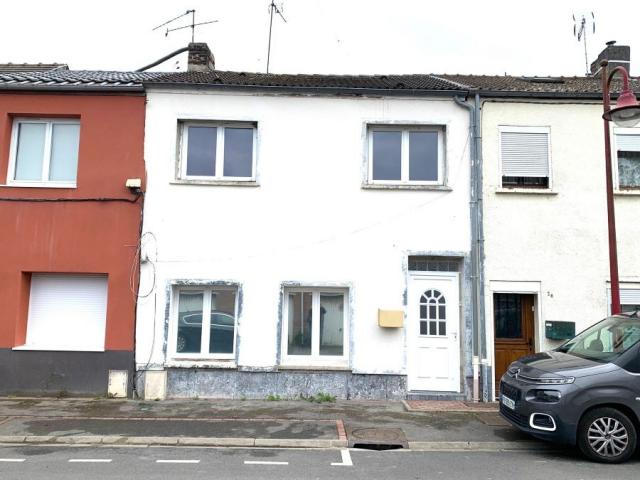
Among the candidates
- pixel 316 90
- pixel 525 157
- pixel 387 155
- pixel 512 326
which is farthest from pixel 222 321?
pixel 525 157

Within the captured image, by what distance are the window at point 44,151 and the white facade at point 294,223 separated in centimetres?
165

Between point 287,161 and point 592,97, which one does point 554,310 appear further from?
point 287,161

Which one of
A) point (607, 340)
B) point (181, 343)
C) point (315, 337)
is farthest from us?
point (315, 337)

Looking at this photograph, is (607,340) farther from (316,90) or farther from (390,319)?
(316,90)

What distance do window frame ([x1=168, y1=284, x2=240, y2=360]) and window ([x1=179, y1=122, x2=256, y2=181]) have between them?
7.32 ft

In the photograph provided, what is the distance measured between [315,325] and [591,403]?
5.16 m

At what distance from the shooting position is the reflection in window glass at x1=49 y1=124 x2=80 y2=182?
34.7 ft

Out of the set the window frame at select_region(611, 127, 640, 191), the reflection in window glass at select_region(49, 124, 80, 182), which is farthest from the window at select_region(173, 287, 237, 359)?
the window frame at select_region(611, 127, 640, 191)

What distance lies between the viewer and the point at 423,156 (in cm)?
1067

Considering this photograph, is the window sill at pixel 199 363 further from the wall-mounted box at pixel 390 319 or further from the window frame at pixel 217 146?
the window frame at pixel 217 146

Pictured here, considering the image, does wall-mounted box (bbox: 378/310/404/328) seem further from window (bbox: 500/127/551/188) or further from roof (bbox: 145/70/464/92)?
roof (bbox: 145/70/464/92)

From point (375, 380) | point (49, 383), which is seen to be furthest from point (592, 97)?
point (49, 383)

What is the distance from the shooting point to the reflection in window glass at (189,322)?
10.2 metres

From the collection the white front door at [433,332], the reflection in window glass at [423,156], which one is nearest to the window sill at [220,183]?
the reflection in window glass at [423,156]
